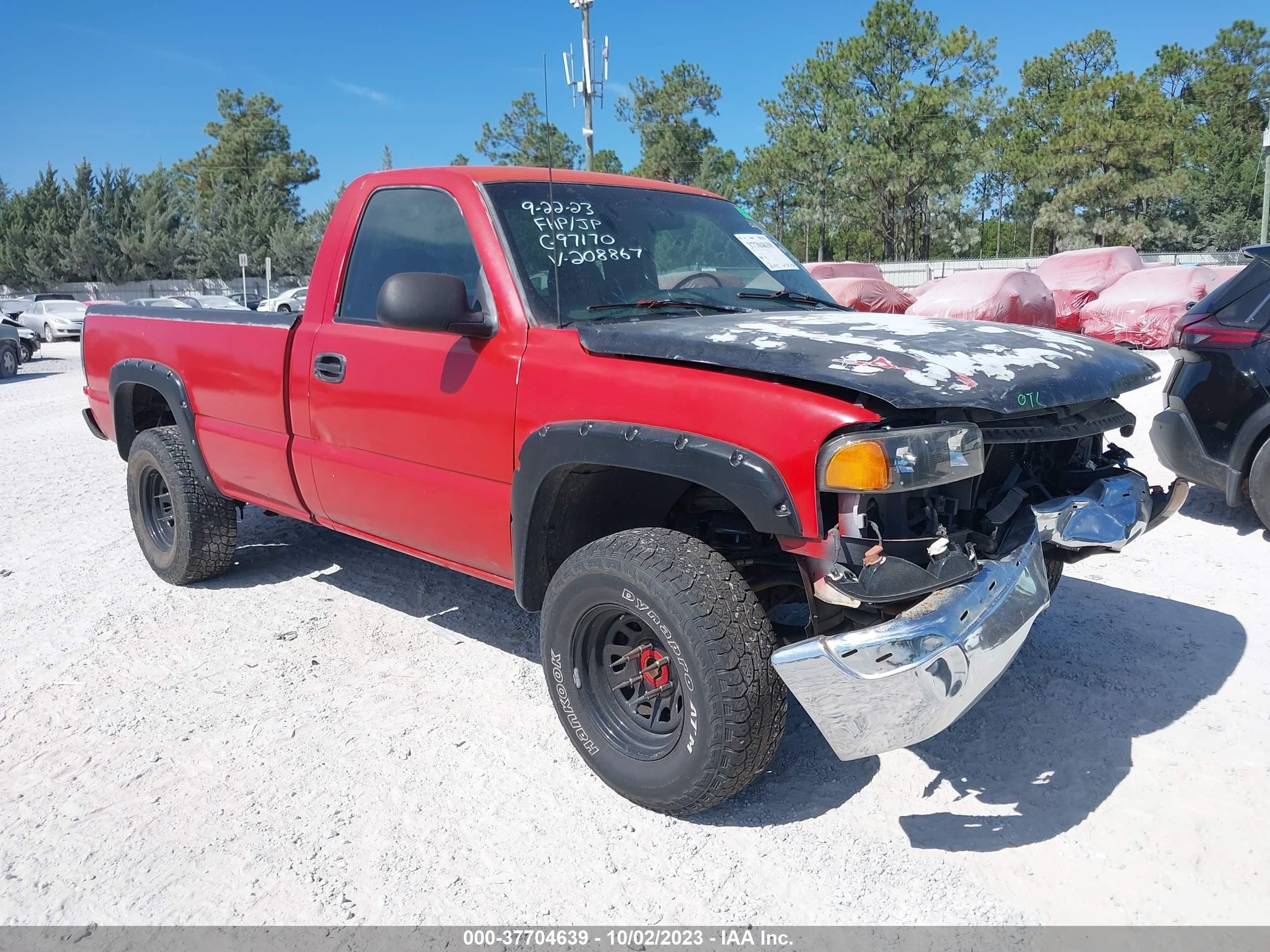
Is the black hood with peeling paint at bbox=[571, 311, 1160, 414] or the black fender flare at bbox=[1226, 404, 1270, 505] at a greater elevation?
the black hood with peeling paint at bbox=[571, 311, 1160, 414]

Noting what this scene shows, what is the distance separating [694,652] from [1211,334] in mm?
4483

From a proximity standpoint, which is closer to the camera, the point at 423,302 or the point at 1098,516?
the point at 1098,516

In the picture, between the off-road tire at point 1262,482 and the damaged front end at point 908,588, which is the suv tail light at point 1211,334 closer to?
the off-road tire at point 1262,482

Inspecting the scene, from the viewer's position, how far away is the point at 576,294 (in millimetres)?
3318

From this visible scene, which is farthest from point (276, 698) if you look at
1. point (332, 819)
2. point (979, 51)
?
point (979, 51)

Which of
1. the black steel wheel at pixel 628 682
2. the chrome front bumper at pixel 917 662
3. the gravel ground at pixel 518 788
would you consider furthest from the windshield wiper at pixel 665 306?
the gravel ground at pixel 518 788

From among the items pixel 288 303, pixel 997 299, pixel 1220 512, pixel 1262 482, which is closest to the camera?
pixel 1262 482

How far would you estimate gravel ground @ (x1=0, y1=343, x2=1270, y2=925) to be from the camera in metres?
2.58

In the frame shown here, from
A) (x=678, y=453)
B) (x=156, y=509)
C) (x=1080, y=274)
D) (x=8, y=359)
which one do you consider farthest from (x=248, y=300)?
(x=678, y=453)

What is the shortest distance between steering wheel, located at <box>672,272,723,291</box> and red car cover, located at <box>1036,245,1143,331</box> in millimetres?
15792

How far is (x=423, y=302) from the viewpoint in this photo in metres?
3.03

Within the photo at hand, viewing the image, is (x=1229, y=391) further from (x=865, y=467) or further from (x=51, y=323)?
(x=51, y=323)

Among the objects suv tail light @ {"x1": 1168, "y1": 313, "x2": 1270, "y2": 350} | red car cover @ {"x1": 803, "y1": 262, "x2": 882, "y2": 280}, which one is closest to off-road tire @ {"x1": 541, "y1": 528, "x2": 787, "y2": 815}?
suv tail light @ {"x1": 1168, "y1": 313, "x2": 1270, "y2": 350}

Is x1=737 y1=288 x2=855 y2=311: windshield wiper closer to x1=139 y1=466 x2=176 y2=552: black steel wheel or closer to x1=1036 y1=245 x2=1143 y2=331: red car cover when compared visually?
x1=139 y1=466 x2=176 y2=552: black steel wheel
